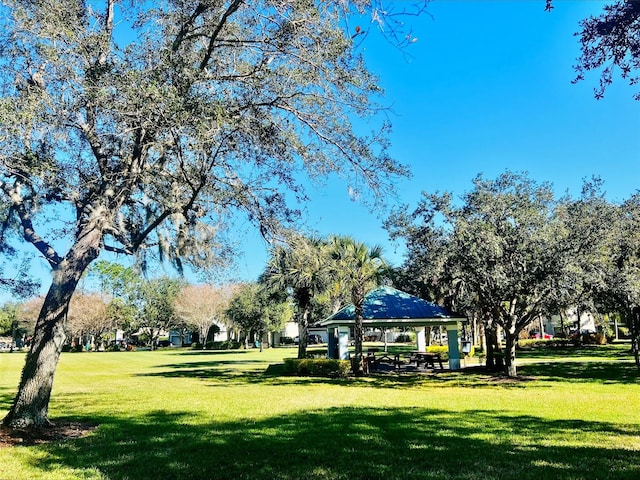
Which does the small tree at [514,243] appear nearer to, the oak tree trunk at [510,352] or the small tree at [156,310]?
the oak tree trunk at [510,352]

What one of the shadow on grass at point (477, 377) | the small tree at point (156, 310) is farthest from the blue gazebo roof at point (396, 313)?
the small tree at point (156, 310)

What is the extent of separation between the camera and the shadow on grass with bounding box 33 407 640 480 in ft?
19.0

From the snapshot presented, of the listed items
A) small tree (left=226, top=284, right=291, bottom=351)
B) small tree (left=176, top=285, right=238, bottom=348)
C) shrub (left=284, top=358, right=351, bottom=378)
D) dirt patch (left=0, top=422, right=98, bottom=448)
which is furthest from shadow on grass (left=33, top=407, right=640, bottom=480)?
small tree (left=176, top=285, right=238, bottom=348)

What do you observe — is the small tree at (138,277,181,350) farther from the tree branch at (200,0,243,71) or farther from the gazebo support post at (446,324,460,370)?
the tree branch at (200,0,243,71)

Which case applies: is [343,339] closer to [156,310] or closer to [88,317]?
[156,310]

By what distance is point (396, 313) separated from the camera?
2262cm

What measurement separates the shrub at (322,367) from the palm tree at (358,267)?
0.55 m

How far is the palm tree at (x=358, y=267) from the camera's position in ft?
64.2

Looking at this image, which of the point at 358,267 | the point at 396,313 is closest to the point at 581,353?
the point at 396,313

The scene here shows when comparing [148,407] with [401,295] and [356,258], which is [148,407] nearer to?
[356,258]

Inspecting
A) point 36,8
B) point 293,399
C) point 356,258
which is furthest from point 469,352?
point 36,8

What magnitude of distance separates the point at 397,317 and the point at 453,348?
329 cm

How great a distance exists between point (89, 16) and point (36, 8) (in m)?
1.12

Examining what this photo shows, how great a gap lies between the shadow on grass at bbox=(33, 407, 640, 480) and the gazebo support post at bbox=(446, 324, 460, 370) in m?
13.2
